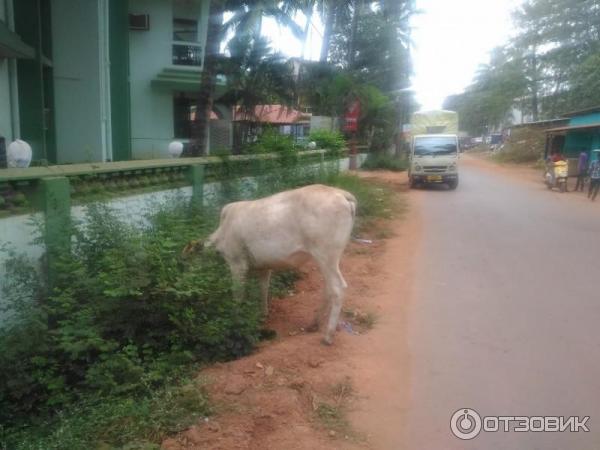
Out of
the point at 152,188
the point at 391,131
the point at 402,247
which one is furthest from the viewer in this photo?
the point at 391,131

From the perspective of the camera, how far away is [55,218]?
16.5 ft

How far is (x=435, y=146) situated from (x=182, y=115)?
960 cm

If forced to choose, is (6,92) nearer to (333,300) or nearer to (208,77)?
(208,77)

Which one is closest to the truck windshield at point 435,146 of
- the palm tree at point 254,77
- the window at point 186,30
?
the palm tree at point 254,77

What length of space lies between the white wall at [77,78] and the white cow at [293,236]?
11282 millimetres

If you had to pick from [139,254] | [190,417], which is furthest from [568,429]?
[139,254]

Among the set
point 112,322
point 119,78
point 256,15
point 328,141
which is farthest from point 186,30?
point 112,322

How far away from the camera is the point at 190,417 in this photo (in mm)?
3609

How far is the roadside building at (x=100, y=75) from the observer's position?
45.8ft

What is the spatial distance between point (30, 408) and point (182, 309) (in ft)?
4.58

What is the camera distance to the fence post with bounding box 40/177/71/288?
16.1 feet

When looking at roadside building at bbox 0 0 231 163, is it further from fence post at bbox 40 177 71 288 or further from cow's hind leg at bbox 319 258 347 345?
cow's hind leg at bbox 319 258 347 345

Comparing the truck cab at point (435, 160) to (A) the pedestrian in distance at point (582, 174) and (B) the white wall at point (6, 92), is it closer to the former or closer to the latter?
(A) the pedestrian in distance at point (582, 174)

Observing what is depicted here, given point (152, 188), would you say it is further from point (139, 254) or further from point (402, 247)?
point (402, 247)
